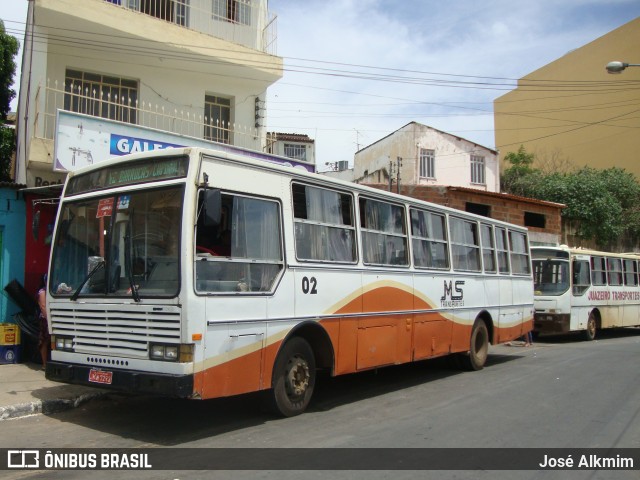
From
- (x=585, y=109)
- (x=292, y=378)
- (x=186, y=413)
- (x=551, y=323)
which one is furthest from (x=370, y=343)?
(x=585, y=109)

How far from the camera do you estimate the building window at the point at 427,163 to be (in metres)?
31.9

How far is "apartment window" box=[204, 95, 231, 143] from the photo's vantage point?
14367mm

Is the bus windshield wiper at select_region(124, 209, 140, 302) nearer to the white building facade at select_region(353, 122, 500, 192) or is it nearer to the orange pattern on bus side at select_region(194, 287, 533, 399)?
the orange pattern on bus side at select_region(194, 287, 533, 399)

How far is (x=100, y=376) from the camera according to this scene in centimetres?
577

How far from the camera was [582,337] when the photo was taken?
1828cm

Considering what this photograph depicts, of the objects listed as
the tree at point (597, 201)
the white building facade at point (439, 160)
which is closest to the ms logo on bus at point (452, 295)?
the tree at point (597, 201)

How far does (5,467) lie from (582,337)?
17.6 m

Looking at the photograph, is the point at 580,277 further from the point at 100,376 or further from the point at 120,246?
the point at 100,376

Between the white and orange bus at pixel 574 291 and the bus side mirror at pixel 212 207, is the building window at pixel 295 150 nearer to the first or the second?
the white and orange bus at pixel 574 291

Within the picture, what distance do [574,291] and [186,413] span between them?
13274 millimetres

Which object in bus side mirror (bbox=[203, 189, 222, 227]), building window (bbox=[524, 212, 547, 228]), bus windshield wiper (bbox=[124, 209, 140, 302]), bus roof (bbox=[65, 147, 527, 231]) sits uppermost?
building window (bbox=[524, 212, 547, 228])

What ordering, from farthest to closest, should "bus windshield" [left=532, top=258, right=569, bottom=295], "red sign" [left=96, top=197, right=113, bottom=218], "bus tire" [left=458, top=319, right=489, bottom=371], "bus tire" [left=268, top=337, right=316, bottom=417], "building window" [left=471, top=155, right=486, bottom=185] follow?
"building window" [left=471, top=155, right=486, bottom=185] < "bus windshield" [left=532, top=258, right=569, bottom=295] < "bus tire" [left=458, top=319, right=489, bottom=371] < "bus tire" [left=268, top=337, right=316, bottom=417] < "red sign" [left=96, top=197, right=113, bottom=218]

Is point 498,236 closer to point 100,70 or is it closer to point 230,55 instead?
point 230,55

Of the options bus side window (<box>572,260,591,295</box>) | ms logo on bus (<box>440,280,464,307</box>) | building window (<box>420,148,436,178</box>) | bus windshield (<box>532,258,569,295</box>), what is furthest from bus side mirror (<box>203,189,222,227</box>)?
building window (<box>420,148,436,178</box>)
